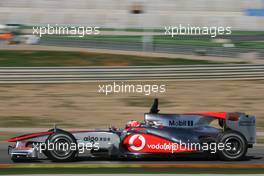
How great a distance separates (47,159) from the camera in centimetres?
1038

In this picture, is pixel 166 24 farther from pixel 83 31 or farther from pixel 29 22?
pixel 29 22

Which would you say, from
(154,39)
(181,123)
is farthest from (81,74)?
(181,123)

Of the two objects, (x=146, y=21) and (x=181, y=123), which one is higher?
(x=146, y=21)

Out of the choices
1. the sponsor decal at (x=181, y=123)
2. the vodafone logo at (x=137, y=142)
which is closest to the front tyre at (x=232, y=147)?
the sponsor decal at (x=181, y=123)

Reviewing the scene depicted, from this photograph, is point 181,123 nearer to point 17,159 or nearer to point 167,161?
point 167,161

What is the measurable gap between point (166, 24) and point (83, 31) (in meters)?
6.59

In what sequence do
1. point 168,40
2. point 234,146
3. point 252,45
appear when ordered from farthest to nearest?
1. point 168,40
2. point 252,45
3. point 234,146

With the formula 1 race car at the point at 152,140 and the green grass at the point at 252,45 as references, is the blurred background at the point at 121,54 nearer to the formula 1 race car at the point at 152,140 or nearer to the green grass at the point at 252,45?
the green grass at the point at 252,45

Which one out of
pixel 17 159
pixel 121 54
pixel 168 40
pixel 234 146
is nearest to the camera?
pixel 234 146

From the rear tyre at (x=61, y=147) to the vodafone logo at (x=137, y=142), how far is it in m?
0.96

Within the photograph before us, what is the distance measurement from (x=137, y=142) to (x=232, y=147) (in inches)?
66.8

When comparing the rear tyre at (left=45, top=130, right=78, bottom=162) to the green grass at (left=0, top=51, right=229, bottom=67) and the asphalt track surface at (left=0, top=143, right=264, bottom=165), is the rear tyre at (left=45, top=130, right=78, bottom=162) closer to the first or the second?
the asphalt track surface at (left=0, top=143, right=264, bottom=165)

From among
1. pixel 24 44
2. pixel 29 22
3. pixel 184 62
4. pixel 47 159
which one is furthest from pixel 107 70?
pixel 29 22

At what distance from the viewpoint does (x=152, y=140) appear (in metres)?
10.0
